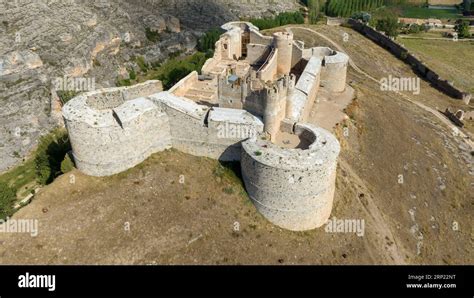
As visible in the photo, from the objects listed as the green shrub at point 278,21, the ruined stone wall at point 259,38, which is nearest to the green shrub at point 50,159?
the ruined stone wall at point 259,38

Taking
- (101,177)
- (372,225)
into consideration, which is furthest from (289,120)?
(101,177)

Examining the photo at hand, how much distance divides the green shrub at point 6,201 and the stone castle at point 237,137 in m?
9.86

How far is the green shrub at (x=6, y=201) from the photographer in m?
33.4

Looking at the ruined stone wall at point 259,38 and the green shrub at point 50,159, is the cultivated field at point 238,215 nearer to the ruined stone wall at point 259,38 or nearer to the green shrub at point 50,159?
the green shrub at point 50,159

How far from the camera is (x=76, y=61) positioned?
63.8 meters

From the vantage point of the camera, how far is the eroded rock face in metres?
54.6

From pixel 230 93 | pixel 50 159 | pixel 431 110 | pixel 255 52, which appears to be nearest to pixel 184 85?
pixel 230 93

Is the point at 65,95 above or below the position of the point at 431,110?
below

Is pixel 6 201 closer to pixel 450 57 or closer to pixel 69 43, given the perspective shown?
pixel 69 43

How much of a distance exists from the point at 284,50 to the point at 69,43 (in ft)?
137

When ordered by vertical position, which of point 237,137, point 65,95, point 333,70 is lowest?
point 65,95

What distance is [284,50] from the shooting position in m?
44.7

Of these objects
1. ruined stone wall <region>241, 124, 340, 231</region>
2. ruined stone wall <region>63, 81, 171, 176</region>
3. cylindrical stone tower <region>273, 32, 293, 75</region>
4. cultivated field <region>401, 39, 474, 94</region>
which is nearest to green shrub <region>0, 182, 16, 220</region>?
ruined stone wall <region>63, 81, 171, 176</region>
